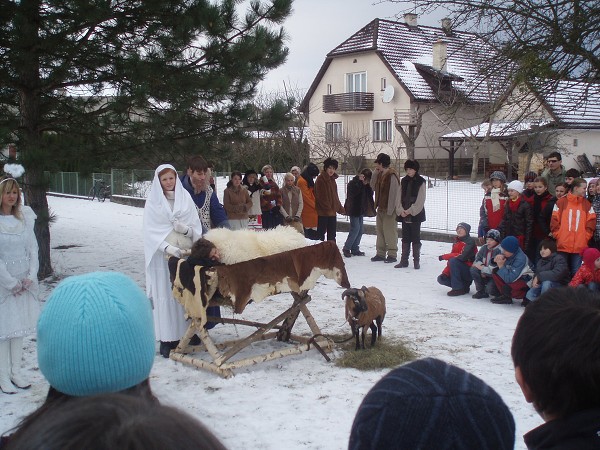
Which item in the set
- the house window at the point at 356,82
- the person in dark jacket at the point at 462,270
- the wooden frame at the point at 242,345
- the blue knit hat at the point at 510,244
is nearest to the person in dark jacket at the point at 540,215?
the blue knit hat at the point at 510,244

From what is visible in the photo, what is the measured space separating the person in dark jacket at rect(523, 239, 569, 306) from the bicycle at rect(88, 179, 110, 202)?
23457 millimetres

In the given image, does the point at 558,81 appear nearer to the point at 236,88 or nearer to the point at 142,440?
the point at 236,88

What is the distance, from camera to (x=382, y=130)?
120 feet

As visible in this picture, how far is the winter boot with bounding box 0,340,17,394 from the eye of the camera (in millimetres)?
5484

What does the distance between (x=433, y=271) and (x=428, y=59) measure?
2779cm

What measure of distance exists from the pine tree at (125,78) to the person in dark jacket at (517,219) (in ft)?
13.1

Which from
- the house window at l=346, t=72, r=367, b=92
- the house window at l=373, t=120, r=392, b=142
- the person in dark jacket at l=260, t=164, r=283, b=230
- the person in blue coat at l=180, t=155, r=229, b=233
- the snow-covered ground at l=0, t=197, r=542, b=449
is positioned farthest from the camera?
the house window at l=346, t=72, r=367, b=92

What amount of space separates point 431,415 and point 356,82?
37.1m

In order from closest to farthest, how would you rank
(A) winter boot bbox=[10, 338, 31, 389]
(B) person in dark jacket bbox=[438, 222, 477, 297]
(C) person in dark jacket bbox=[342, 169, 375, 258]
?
(A) winter boot bbox=[10, 338, 31, 389] → (B) person in dark jacket bbox=[438, 222, 477, 297] → (C) person in dark jacket bbox=[342, 169, 375, 258]

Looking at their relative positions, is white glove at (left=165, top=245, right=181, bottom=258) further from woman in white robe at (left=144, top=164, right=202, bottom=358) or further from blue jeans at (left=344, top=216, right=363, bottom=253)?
blue jeans at (left=344, top=216, right=363, bottom=253)

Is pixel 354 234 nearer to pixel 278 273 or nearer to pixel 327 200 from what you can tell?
pixel 327 200

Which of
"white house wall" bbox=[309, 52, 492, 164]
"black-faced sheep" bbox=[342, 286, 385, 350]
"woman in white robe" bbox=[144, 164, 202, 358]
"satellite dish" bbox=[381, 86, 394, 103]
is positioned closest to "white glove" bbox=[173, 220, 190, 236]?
"woman in white robe" bbox=[144, 164, 202, 358]

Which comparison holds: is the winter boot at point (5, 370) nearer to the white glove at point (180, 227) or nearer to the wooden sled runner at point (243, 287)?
the wooden sled runner at point (243, 287)

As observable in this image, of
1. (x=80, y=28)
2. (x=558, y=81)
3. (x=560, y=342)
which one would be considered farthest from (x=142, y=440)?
(x=80, y=28)
